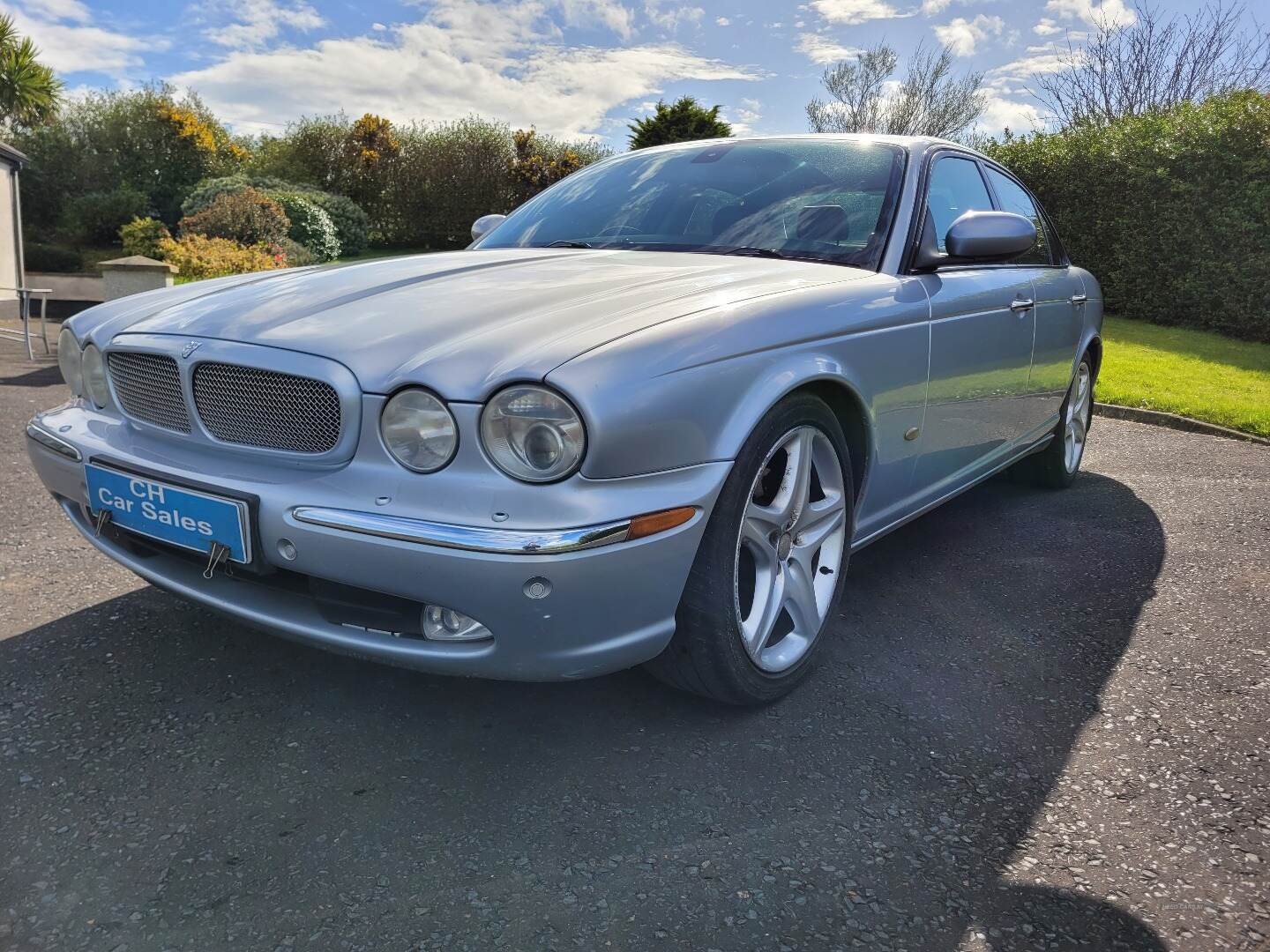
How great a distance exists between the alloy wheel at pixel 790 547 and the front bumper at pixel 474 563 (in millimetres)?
360

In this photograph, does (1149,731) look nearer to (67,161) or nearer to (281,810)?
(281,810)

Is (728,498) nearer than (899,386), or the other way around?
(728,498)

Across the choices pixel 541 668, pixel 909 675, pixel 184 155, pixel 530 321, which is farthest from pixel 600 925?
pixel 184 155

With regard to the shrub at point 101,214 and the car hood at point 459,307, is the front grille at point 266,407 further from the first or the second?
the shrub at point 101,214

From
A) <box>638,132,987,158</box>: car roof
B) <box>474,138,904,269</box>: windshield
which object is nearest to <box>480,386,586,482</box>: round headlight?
<box>474,138,904,269</box>: windshield

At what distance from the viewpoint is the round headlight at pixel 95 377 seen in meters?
2.45

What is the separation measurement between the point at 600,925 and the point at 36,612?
2.10 meters

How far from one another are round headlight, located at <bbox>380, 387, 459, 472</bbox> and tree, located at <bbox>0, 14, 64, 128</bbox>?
2587 centimetres

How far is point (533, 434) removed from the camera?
5.90 ft

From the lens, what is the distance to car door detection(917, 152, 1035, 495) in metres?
2.96

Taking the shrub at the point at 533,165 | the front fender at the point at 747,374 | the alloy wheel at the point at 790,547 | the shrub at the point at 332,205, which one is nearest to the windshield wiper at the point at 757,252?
→ the front fender at the point at 747,374

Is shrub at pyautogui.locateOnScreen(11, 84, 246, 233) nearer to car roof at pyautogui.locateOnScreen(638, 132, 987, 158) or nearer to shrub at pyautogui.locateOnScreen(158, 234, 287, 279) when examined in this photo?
shrub at pyautogui.locateOnScreen(158, 234, 287, 279)

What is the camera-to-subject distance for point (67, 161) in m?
25.1

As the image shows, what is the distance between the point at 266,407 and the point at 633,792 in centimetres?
115
